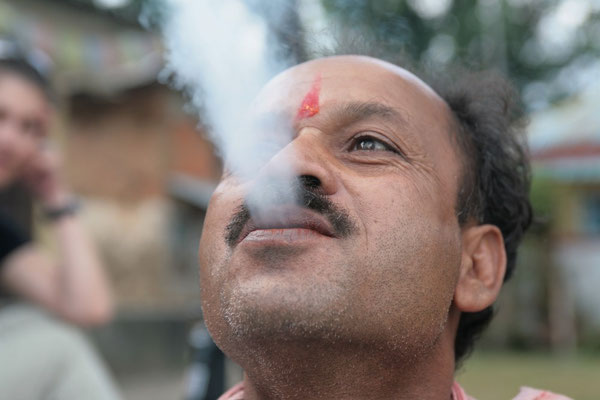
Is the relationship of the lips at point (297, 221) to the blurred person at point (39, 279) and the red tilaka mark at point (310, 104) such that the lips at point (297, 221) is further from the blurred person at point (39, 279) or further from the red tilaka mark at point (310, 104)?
the blurred person at point (39, 279)

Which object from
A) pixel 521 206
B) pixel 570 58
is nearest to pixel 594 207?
pixel 570 58

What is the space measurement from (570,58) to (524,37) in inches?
61.0

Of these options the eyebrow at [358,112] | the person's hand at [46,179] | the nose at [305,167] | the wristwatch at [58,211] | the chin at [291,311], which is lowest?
the chin at [291,311]

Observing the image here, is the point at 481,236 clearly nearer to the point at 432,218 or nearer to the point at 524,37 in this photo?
the point at 432,218

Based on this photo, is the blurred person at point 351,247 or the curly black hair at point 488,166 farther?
the curly black hair at point 488,166

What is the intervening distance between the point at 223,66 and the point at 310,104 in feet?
1.22

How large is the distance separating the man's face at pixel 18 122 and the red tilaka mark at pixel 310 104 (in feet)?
6.93

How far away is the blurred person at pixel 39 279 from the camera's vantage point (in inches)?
128

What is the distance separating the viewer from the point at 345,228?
167 centimetres

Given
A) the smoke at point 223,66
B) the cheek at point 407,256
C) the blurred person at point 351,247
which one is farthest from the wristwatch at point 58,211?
the cheek at point 407,256

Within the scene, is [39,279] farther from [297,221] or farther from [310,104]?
[297,221]

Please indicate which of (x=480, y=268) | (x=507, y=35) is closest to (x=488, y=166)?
(x=480, y=268)

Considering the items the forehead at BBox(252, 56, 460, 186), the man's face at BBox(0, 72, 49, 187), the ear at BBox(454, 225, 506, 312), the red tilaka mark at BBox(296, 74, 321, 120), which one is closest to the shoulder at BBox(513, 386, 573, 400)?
the ear at BBox(454, 225, 506, 312)

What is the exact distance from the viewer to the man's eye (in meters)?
1.94
